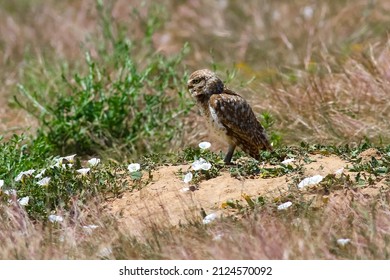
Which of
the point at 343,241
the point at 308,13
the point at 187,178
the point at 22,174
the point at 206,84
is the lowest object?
the point at 308,13

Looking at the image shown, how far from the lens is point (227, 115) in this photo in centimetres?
693

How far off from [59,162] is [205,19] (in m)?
8.08

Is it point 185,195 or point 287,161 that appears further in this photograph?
point 287,161

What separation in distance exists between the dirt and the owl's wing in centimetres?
37

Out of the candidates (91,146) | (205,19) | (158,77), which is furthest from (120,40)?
(205,19)

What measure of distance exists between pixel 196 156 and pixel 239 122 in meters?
0.45

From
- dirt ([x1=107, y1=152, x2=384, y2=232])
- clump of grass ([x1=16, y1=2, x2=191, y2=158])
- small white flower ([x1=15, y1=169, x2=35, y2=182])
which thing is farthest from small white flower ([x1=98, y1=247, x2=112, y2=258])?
clump of grass ([x1=16, y1=2, x2=191, y2=158])

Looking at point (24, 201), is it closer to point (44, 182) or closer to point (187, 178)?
point (44, 182)

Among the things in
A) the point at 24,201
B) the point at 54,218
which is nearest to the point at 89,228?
the point at 54,218

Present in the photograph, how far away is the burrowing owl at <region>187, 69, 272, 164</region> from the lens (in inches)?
273

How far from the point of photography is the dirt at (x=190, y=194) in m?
6.18

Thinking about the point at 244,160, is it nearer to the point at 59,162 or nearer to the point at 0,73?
the point at 59,162

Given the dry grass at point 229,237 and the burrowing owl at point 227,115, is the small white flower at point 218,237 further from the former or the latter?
the burrowing owl at point 227,115

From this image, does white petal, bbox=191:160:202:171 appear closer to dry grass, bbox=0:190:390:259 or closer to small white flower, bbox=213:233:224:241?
dry grass, bbox=0:190:390:259
